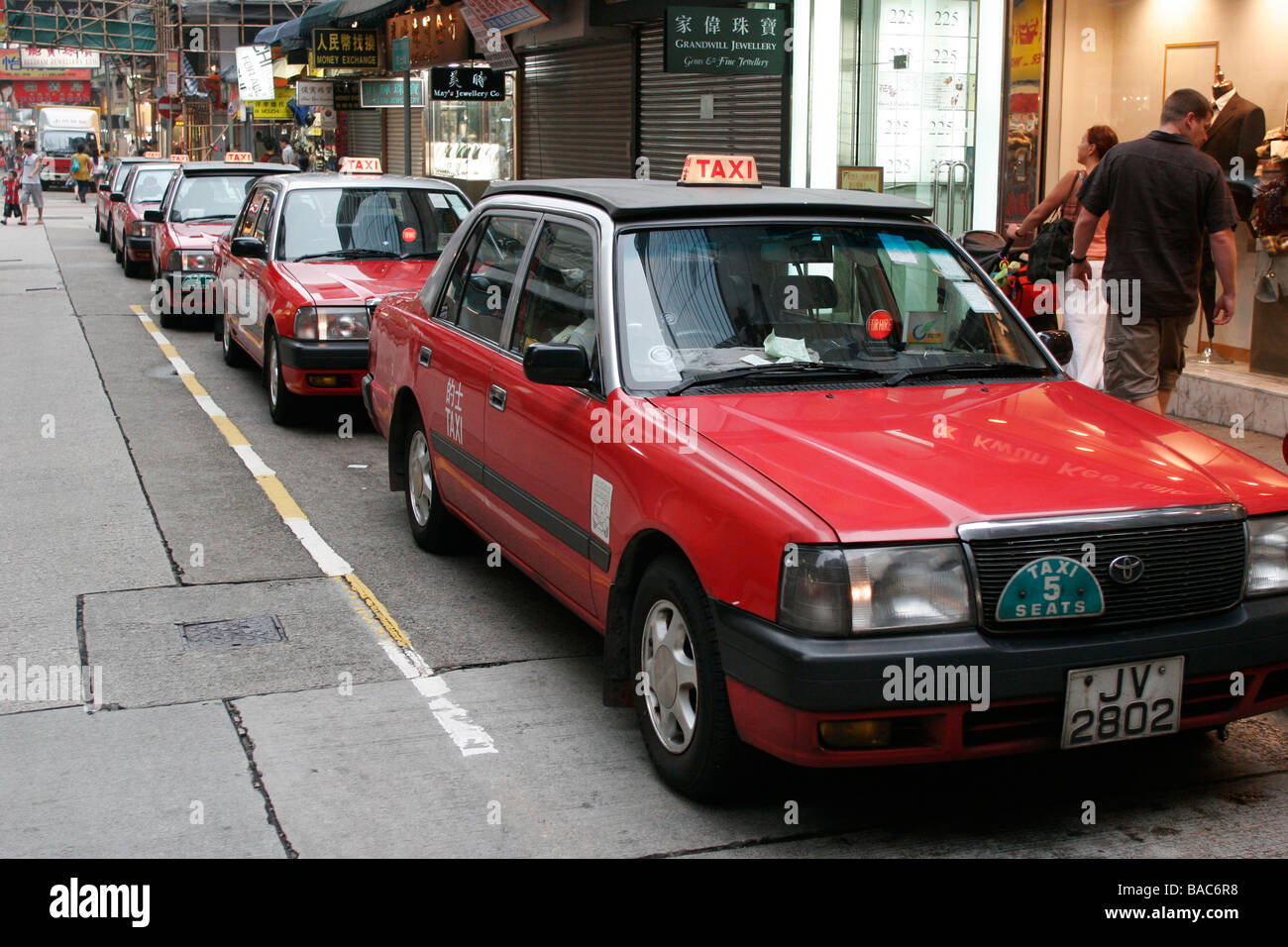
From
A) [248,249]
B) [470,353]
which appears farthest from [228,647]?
[248,249]

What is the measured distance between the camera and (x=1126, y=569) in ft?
12.0

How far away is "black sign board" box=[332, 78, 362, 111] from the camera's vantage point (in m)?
28.6

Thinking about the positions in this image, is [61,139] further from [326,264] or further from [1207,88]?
[1207,88]

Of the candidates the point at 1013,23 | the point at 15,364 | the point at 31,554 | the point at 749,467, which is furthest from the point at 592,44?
the point at 749,467

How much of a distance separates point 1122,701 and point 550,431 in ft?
7.16

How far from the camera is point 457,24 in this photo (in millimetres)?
21828

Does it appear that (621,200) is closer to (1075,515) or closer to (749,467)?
(749,467)

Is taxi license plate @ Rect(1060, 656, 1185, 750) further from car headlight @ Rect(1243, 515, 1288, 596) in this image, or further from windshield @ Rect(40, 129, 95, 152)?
windshield @ Rect(40, 129, 95, 152)

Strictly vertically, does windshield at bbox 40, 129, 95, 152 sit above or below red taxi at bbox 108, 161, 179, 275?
above

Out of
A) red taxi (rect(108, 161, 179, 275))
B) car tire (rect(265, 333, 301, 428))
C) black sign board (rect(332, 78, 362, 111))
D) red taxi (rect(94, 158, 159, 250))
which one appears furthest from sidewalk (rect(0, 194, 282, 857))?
black sign board (rect(332, 78, 362, 111))

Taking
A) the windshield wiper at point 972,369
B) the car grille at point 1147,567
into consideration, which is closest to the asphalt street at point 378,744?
the car grille at point 1147,567

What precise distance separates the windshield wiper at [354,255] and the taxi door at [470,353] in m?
4.10

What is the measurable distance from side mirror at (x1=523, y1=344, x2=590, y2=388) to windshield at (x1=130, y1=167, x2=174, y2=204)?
18484 millimetres
